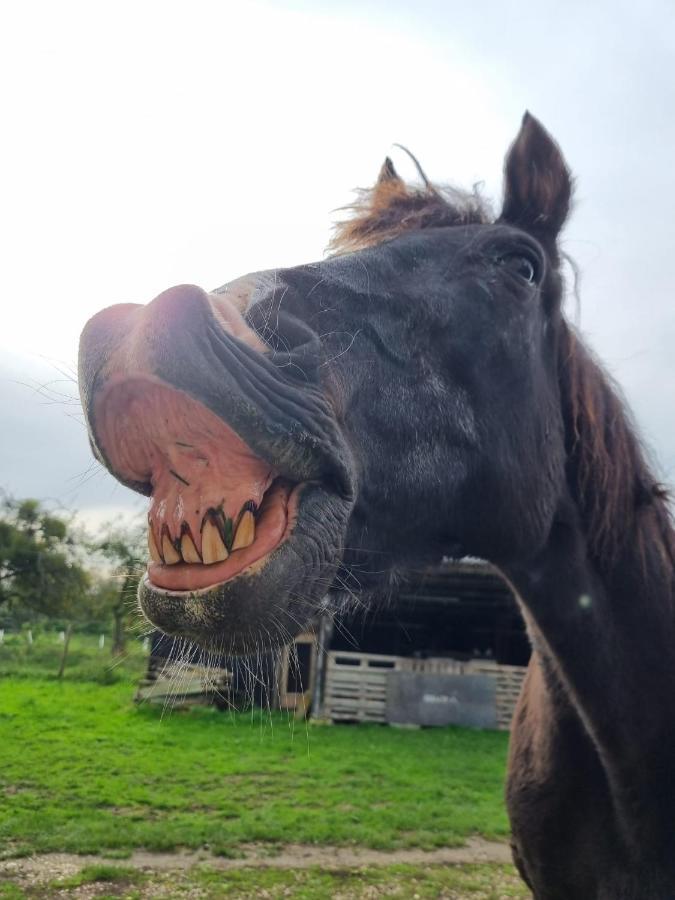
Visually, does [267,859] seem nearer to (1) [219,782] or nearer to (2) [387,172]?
(1) [219,782]

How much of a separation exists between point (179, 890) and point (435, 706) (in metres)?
9.17

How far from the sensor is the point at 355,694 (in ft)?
44.4

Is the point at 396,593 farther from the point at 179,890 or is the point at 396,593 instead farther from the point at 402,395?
the point at 179,890

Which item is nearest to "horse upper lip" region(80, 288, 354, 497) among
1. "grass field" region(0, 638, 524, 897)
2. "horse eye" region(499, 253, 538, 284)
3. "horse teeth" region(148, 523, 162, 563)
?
"horse teeth" region(148, 523, 162, 563)

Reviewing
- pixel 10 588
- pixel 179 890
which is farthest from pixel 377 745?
pixel 10 588

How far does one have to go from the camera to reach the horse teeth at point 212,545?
1255mm

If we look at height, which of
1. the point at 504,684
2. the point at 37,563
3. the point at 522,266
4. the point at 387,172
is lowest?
the point at 504,684

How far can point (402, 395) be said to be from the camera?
1794 millimetres

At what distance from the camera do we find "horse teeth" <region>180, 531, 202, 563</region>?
1.26 metres

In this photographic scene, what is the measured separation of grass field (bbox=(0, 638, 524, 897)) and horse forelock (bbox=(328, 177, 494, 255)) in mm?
2263

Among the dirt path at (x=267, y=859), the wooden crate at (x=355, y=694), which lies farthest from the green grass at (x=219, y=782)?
the wooden crate at (x=355, y=694)

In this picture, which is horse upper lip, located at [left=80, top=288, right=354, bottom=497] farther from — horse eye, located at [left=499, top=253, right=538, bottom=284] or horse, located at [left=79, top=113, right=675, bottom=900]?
horse eye, located at [left=499, top=253, right=538, bottom=284]

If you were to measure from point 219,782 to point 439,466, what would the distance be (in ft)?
25.1

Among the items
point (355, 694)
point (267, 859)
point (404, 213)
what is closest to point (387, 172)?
point (404, 213)
